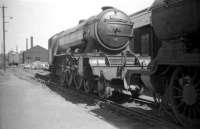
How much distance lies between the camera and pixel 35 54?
237ft

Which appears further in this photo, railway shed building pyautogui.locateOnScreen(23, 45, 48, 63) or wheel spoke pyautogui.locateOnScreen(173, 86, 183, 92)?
railway shed building pyautogui.locateOnScreen(23, 45, 48, 63)

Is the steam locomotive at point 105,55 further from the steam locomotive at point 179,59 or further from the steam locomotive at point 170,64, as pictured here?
the steam locomotive at point 179,59

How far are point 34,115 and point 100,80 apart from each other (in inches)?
112

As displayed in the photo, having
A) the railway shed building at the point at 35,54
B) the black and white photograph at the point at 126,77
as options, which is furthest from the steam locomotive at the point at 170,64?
the railway shed building at the point at 35,54

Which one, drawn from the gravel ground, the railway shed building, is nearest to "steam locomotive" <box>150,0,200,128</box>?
the gravel ground

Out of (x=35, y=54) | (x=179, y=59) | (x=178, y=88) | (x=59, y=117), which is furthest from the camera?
(x=35, y=54)

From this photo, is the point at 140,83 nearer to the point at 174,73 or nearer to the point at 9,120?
the point at 174,73

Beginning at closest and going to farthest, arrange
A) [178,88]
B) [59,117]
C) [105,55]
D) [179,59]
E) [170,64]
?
[179,59], [170,64], [178,88], [59,117], [105,55]

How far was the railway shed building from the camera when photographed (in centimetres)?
7081

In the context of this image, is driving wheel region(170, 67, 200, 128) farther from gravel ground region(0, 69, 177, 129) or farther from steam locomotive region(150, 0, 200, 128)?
gravel ground region(0, 69, 177, 129)

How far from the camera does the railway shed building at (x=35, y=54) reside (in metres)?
70.8

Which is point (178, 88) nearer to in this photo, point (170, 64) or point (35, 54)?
point (170, 64)

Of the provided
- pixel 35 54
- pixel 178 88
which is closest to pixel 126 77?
pixel 178 88

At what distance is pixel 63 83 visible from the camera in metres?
14.2
